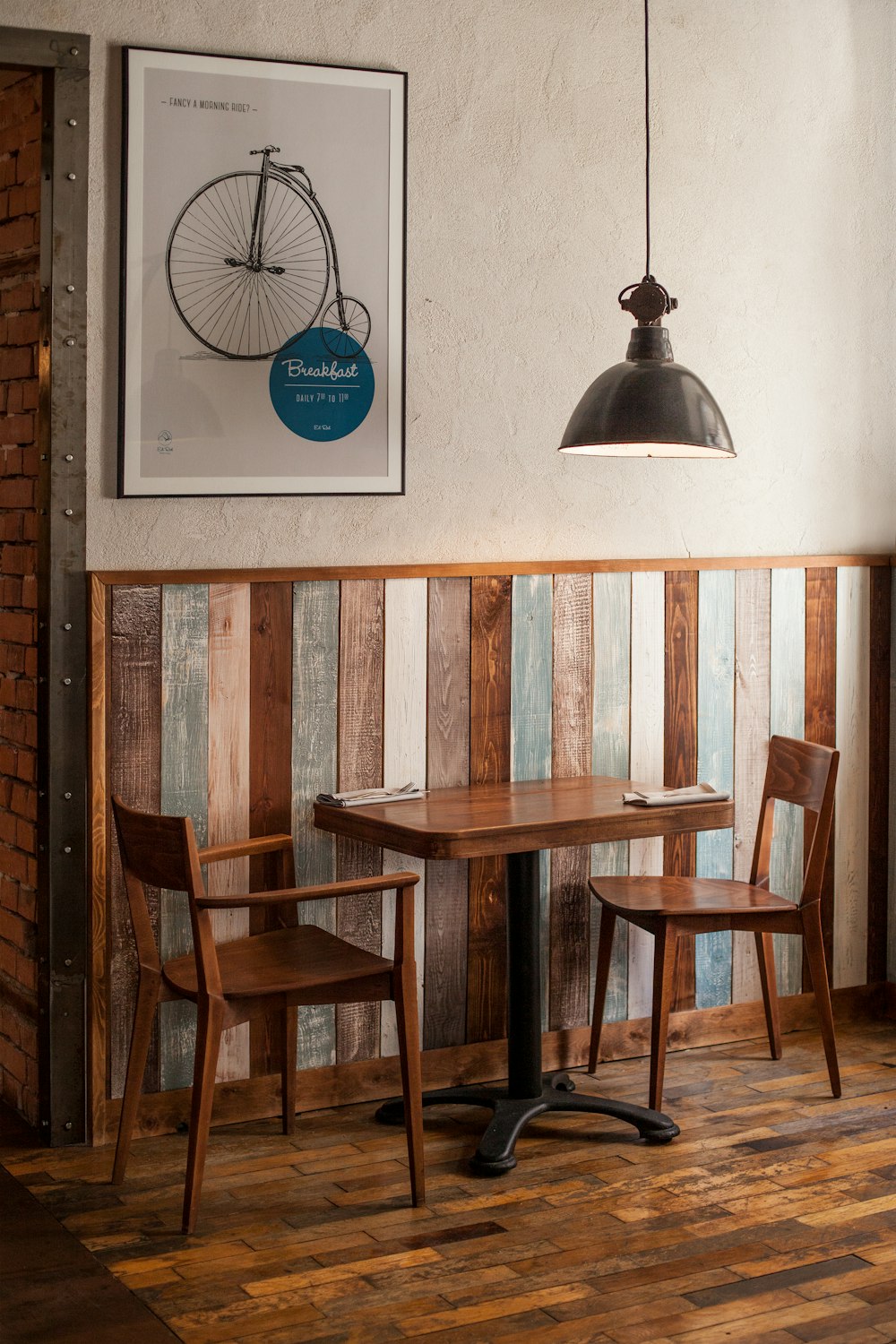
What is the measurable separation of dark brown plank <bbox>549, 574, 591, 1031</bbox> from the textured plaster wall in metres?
0.18

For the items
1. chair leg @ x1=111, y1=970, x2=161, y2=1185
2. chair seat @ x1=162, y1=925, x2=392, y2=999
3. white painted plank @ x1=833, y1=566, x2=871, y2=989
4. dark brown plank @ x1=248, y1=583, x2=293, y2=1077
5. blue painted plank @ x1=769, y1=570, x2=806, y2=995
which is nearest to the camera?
chair seat @ x1=162, y1=925, x2=392, y2=999

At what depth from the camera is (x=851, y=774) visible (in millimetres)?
4848

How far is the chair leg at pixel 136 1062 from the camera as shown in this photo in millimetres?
3508

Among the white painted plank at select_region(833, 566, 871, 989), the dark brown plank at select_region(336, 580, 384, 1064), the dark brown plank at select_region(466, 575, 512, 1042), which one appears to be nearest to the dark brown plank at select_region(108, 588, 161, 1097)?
the dark brown plank at select_region(336, 580, 384, 1064)

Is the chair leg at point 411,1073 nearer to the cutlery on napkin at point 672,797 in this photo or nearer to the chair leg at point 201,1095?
the chair leg at point 201,1095

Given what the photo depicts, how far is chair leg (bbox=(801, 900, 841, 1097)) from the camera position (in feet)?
13.3

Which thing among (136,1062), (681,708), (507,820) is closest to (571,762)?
(681,708)

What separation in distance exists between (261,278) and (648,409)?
40.4 inches

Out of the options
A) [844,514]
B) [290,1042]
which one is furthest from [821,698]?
[290,1042]

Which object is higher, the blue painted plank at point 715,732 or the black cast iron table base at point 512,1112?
the blue painted plank at point 715,732

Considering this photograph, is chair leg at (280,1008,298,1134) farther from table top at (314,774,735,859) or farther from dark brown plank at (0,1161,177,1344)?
dark brown plank at (0,1161,177,1344)

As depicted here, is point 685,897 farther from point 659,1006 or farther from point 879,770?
point 879,770

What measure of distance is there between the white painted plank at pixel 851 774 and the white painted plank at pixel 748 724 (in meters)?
0.29

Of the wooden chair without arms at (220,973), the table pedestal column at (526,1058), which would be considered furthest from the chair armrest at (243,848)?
the table pedestal column at (526,1058)
